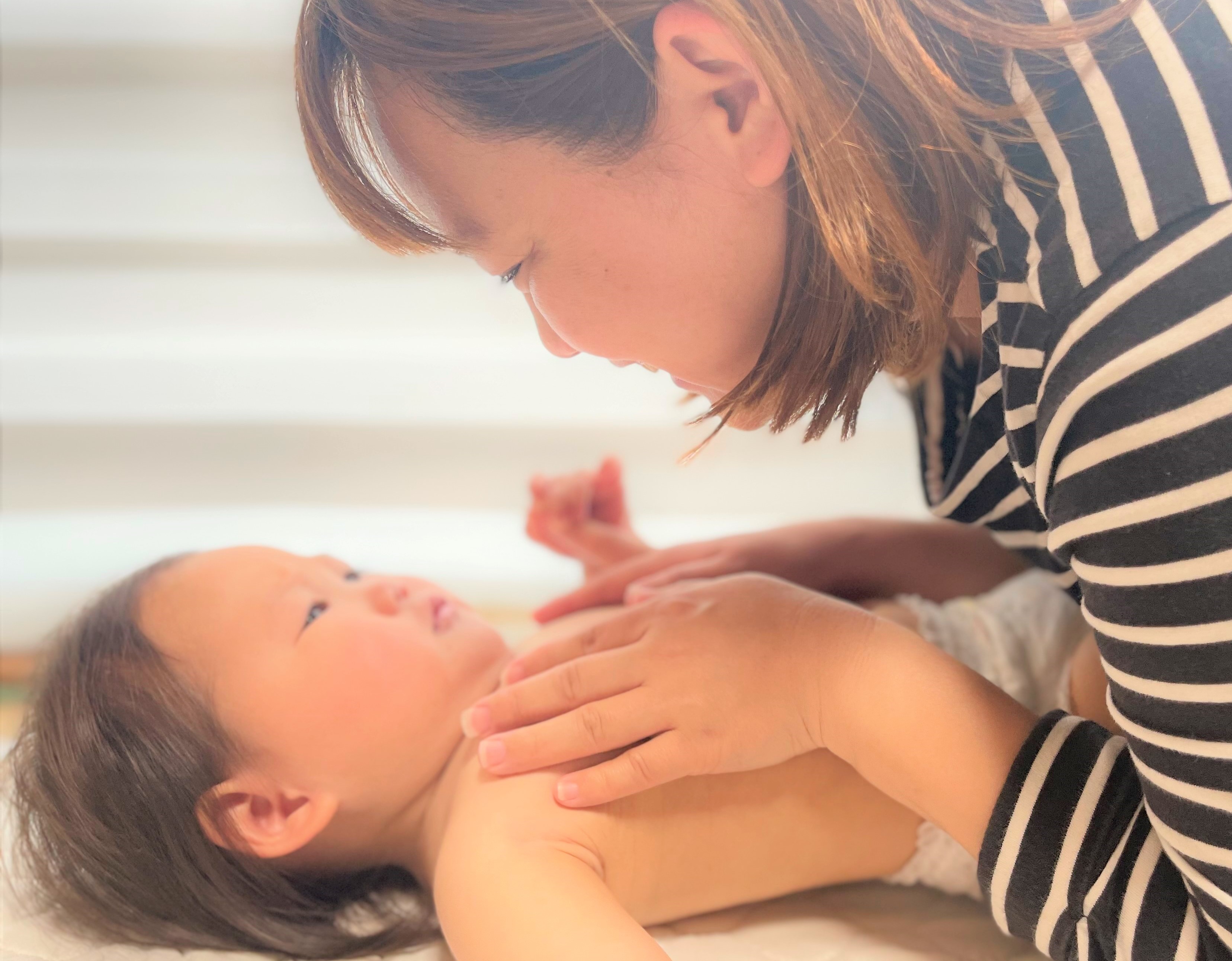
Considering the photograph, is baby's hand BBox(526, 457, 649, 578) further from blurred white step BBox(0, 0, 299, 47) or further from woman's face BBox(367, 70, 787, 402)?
blurred white step BBox(0, 0, 299, 47)

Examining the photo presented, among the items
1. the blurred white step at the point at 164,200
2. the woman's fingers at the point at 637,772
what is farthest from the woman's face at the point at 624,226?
the blurred white step at the point at 164,200

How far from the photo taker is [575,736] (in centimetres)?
72

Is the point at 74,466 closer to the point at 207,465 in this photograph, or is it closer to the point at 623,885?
the point at 207,465

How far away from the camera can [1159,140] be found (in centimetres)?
50

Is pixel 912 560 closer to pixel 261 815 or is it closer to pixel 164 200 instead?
pixel 261 815

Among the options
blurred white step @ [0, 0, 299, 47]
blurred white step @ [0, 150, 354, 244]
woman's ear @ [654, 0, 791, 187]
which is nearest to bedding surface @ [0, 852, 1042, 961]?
woman's ear @ [654, 0, 791, 187]

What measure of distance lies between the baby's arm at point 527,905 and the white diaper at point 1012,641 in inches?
12.0

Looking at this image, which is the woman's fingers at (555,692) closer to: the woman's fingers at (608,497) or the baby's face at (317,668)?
the baby's face at (317,668)

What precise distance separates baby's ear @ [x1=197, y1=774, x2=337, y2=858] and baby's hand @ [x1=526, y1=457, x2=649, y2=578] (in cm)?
38

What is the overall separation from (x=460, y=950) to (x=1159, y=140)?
610 mm

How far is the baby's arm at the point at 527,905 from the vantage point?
0.60 meters

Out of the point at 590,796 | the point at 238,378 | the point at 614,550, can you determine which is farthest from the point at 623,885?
the point at 238,378

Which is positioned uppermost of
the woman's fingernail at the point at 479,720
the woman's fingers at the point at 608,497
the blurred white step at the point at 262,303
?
the blurred white step at the point at 262,303

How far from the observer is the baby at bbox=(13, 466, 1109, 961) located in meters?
0.74
